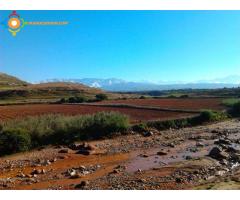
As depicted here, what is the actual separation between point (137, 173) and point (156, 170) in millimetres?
1213

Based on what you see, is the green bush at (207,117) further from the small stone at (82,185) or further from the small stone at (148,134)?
the small stone at (82,185)

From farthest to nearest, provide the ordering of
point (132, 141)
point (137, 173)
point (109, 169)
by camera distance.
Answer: point (132, 141) → point (109, 169) → point (137, 173)

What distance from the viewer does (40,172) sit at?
20.0 meters

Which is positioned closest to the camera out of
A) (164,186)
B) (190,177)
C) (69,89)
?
(164,186)

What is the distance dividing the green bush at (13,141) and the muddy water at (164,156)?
7857 mm

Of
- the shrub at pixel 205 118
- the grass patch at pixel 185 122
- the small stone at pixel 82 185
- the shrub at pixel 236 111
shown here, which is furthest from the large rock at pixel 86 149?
the shrub at pixel 236 111

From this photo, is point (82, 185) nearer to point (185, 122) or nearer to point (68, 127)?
point (68, 127)

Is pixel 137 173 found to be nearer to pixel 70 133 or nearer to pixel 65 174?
pixel 65 174

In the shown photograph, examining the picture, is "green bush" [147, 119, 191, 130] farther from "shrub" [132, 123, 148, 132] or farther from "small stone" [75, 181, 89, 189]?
"small stone" [75, 181, 89, 189]

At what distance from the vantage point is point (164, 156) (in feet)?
80.4

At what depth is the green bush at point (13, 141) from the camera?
25172 mm

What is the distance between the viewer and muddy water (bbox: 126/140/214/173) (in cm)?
2185

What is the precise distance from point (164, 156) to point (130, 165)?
351cm

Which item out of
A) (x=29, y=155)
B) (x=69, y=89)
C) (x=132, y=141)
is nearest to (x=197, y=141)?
(x=132, y=141)
